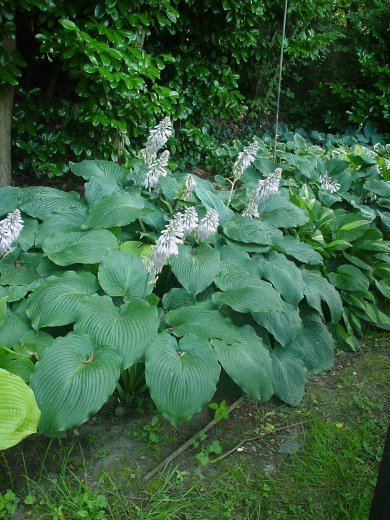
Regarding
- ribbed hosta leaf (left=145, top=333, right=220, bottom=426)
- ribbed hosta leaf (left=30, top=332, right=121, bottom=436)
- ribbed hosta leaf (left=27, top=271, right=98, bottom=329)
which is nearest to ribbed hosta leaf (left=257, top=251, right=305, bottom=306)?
ribbed hosta leaf (left=145, top=333, right=220, bottom=426)

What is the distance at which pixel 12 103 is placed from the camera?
14.6ft

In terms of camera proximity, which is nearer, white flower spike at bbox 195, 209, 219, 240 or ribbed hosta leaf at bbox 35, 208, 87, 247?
white flower spike at bbox 195, 209, 219, 240

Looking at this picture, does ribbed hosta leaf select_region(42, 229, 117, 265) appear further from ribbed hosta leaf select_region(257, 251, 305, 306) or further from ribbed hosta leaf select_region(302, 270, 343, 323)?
ribbed hosta leaf select_region(302, 270, 343, 323)

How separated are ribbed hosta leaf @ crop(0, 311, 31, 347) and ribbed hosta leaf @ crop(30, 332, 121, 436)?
1.04ft

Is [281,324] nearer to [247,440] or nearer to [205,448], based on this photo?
[247,440]

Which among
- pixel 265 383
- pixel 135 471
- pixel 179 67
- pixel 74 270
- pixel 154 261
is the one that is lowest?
pixel 135 471

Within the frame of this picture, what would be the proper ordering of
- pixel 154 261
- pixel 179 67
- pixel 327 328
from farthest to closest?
pixel 179 67 → pixel 327 328 → pixel 154 261

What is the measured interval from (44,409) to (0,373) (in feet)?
1.18

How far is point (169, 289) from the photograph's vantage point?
293 cm

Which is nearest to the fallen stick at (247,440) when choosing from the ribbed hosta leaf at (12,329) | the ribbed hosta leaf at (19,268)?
the ribbed hosta leaf at (12,329)

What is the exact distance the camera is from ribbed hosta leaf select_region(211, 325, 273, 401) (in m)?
2.33

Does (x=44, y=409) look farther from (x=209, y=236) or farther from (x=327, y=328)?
(x=327, y=328)

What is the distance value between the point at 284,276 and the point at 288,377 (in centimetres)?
55

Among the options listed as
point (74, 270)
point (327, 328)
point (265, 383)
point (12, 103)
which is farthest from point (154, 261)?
point (12, 103)
